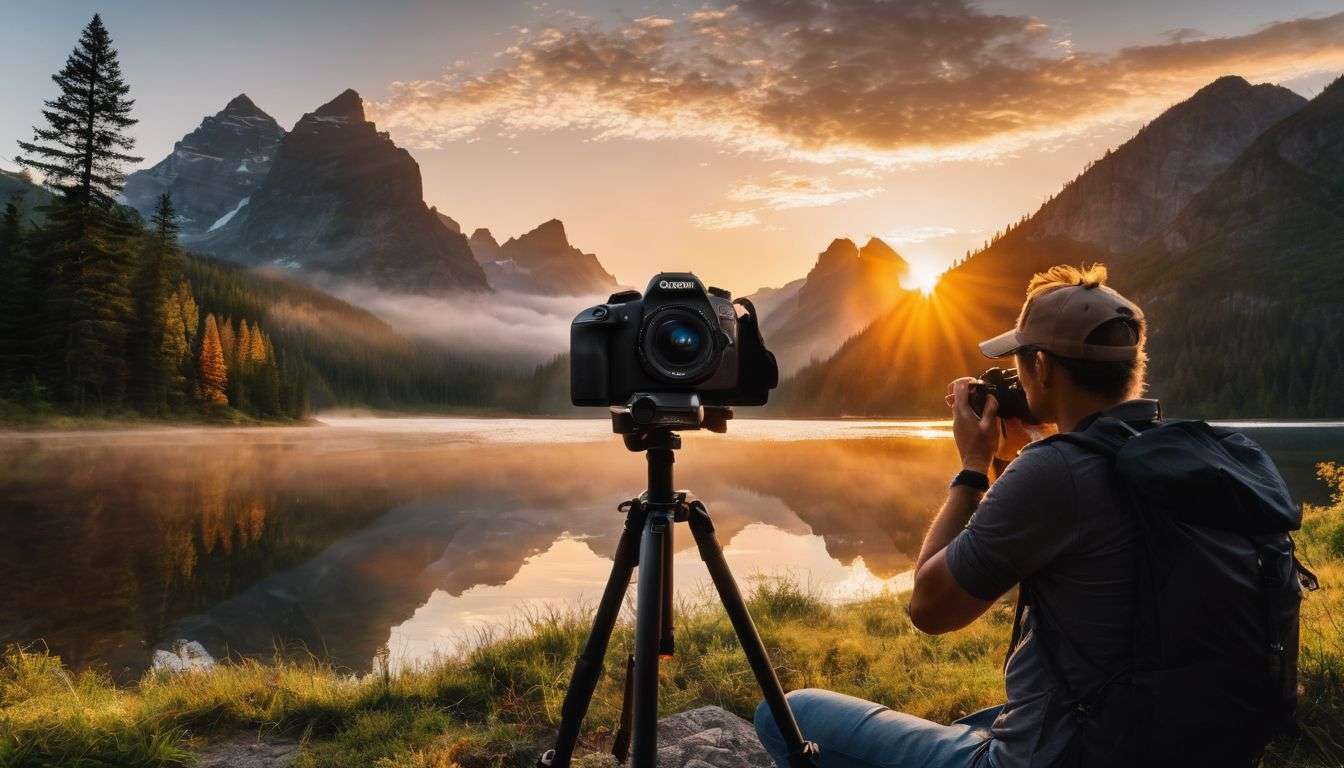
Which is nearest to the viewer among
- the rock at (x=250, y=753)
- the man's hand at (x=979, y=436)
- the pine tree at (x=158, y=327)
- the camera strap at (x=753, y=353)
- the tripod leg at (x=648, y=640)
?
the man's hand at (x=979, y=436)

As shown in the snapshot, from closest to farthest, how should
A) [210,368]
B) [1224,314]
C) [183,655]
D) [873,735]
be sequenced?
[873,735] < [183,655] < [210,368] < [1224,314]

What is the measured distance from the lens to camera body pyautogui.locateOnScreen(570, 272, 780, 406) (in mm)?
2885

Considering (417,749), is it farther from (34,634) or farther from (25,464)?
(25,464)

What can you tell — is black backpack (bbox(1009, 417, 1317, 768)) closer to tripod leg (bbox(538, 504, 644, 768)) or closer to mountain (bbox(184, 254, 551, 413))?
tripod leg (bbox(538, 504, 644, 768))

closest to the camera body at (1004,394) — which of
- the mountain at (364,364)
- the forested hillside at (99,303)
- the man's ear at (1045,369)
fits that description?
the man's ear at (1045,369)

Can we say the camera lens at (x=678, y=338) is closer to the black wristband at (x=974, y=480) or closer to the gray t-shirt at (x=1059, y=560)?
the black wristband at (x=974, y=480)

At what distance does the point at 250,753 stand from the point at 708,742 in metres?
2.82

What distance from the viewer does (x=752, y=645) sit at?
9.78ft

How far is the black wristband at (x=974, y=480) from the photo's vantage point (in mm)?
2322

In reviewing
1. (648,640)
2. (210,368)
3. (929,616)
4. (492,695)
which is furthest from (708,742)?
(210,368)

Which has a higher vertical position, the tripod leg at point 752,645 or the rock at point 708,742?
the tripod leg at point 752,645

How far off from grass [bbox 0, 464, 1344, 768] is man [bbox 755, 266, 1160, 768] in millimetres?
2621

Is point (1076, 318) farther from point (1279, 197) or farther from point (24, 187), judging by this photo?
point (1279, 197)

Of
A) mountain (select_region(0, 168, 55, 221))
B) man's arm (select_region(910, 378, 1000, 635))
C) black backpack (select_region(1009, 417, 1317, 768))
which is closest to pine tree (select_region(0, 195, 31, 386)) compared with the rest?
man's arm (select_region(910, 378, 1000, 635))
